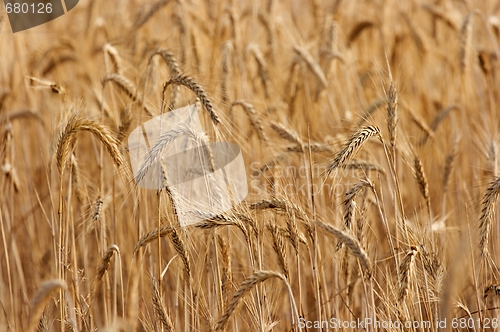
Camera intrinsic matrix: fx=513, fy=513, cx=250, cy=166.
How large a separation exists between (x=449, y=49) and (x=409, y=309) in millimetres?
3635

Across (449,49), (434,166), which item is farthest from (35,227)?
(449,49)

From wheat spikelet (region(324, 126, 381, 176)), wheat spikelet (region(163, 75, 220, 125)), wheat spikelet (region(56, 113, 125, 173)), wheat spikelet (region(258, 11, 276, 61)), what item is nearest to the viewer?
wheat spikelet (region(324, 126, 381, 176))

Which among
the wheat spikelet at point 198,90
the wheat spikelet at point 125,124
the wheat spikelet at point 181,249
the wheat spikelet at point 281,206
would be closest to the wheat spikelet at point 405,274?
the wheat spikelet at point 281,206

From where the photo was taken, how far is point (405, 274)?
184 cm

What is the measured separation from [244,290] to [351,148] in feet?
2.14

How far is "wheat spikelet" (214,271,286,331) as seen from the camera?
1770 millimetres

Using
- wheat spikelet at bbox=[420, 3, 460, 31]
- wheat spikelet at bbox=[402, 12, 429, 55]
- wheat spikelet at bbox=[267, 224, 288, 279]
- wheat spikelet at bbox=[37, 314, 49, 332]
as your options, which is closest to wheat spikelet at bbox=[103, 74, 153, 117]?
wheat spikelet at bbox=[267, 224, 288, 279]

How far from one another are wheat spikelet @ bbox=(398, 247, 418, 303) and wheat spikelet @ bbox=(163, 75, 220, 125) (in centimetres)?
92

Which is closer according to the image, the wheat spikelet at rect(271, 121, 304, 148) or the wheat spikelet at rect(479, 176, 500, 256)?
the wheat spikelet at rect(479, 176, 500, 256)

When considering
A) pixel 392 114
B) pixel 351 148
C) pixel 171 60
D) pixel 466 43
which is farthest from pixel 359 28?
pixel 351 148

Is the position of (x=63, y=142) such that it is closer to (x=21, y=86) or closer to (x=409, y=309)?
(x=409, y=309)

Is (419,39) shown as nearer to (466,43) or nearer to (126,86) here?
(466,43)

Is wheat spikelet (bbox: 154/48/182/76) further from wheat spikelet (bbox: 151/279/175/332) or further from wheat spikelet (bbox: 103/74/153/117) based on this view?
wheat spikelet (bbox: 151/279/175/332)

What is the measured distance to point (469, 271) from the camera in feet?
8.39
